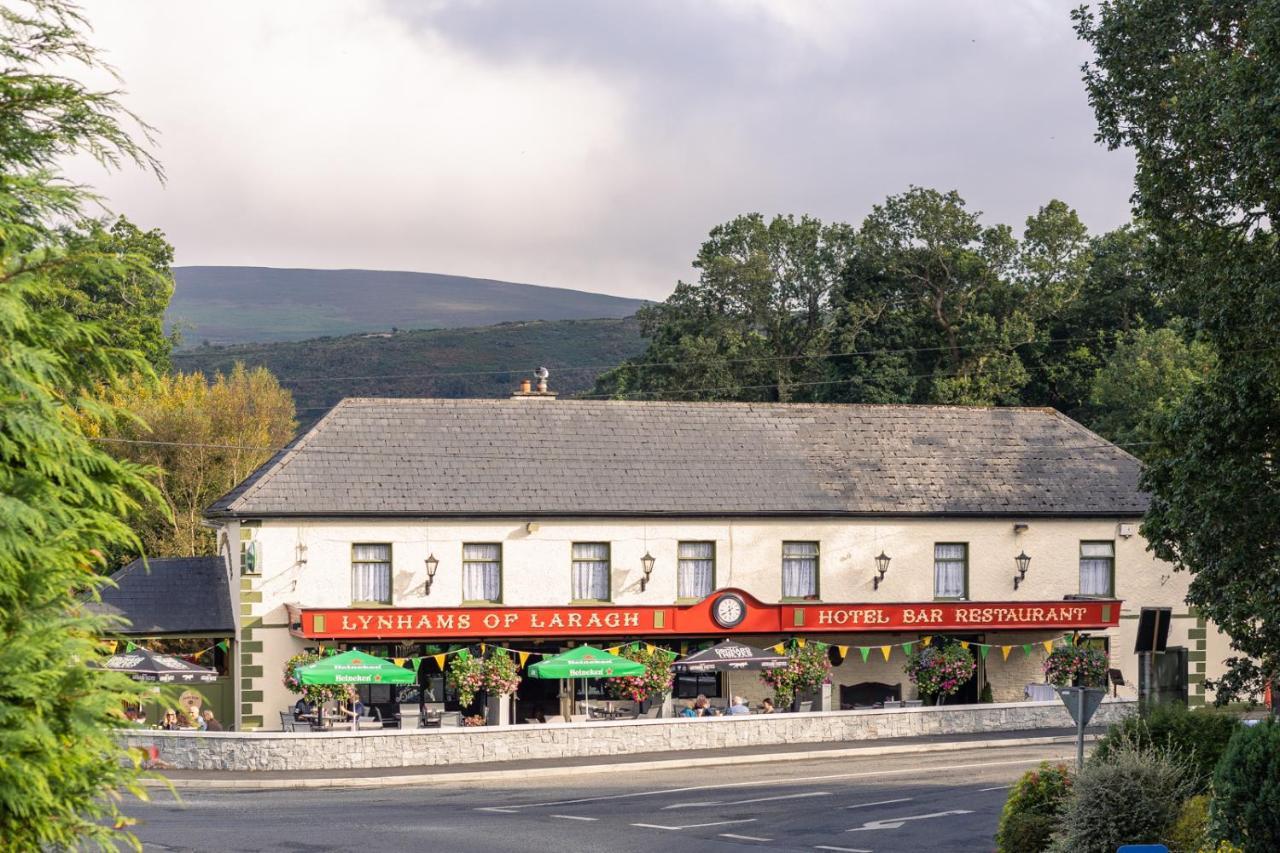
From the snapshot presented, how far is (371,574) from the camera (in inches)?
1515

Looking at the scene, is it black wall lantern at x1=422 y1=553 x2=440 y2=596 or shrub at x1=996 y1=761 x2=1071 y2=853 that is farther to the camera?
black wall lantern at x1=422 y1=553 x2=440 y2=596

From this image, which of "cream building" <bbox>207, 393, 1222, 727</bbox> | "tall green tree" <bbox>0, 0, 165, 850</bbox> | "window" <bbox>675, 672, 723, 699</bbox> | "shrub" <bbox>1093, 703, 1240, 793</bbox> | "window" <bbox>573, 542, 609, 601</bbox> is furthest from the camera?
"window" <bbox>675, 672, 723, 699</bbox>

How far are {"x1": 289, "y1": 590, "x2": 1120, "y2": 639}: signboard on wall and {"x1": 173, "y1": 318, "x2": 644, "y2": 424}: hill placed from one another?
354 feet

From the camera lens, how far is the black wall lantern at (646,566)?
1570 inches

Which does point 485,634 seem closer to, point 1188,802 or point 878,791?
point 878,791

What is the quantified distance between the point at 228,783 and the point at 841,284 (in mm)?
50633

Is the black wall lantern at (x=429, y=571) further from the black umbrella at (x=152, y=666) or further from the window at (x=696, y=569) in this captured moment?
the window at (x=696, y=569)

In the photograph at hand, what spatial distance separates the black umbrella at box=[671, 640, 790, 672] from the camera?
3759 centimetres

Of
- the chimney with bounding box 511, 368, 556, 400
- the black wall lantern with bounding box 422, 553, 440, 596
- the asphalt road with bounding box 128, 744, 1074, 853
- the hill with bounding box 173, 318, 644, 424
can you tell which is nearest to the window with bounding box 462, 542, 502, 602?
the black wall lantern with bounding box 422, 553, 440, 596

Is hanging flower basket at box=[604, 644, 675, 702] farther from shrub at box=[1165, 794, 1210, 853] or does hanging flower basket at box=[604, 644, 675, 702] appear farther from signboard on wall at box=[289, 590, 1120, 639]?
shrub at box=[1165, 794, 1210, 853]

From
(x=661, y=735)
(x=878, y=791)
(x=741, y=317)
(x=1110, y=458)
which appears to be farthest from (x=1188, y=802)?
(x=741, y=317)

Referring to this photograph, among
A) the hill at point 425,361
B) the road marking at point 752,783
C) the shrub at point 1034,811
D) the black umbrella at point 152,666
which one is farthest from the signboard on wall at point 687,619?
the hill at point 425,361

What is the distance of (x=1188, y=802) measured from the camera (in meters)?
19.6

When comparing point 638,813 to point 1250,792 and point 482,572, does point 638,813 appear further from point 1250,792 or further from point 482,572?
point 482,572
